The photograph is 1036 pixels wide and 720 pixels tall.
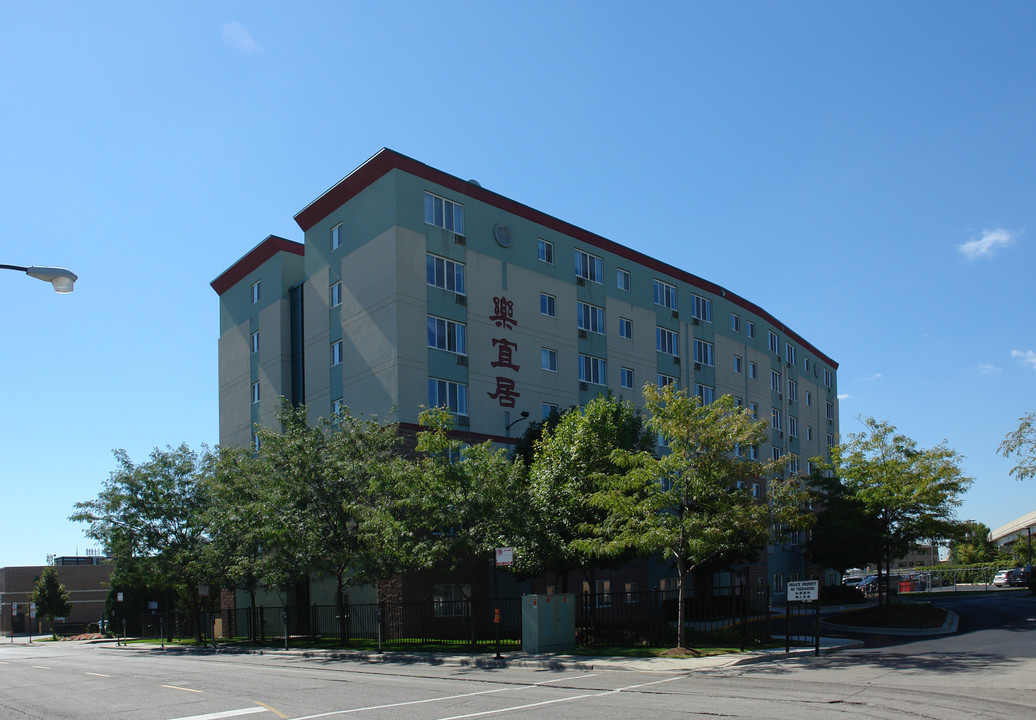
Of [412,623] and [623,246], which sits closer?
[412,623]

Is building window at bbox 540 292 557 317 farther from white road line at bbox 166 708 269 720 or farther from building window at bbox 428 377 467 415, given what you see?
white road line at bbox 166 708 269 720

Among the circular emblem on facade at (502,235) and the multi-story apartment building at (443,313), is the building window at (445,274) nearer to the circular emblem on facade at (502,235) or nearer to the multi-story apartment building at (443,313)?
the multi-story apartment building at (443,313)

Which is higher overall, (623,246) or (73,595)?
(623,246)

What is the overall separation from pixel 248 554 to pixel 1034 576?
4808 cm

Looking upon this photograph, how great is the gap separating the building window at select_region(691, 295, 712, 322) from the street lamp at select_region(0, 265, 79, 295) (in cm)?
4516

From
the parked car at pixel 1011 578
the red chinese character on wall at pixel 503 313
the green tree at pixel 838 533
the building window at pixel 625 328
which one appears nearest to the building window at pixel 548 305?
the red chinese character on wall at pixel 503 313

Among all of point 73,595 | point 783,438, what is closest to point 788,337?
point 783,438

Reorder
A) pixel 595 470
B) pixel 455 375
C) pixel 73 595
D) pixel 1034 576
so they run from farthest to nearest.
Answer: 1. pixel 73 595
2. pixel 1034 576
3. pixel 455 375
4. pixel 595 470

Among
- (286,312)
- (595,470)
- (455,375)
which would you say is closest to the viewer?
(595,470)

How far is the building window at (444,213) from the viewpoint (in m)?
38.3

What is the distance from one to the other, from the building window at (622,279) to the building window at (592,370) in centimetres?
500

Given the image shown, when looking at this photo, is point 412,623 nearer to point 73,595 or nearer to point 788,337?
point 788,337

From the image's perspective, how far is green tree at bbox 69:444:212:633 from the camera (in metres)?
39.2

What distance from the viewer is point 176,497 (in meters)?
40.3
